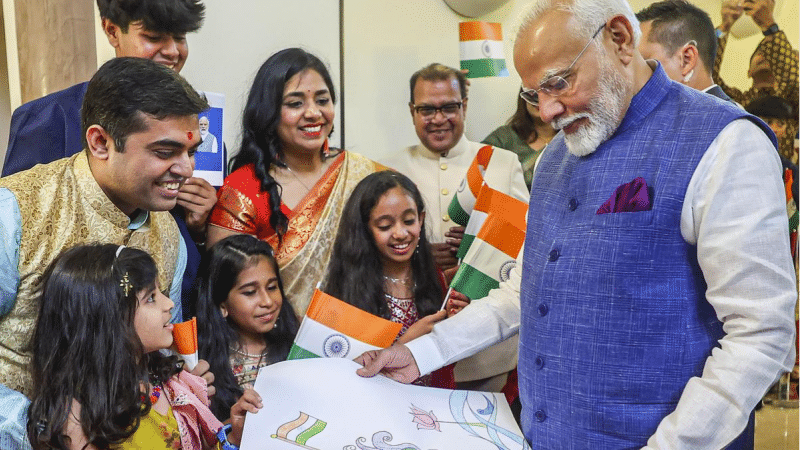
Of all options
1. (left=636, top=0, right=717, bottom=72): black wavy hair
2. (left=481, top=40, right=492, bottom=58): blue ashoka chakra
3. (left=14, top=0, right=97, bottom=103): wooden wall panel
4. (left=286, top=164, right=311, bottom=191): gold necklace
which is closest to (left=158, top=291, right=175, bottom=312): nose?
(left=286, top=164, right=311, bottom=191): gold necklace

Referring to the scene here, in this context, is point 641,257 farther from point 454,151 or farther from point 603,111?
point 454,151

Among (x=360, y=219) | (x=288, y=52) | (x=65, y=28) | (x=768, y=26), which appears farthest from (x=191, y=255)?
(x=768, y=26)

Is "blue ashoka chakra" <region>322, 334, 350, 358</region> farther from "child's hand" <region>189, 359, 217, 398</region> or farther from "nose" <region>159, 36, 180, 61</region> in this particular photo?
"nose" <region>159, 36, 180, 61</region>

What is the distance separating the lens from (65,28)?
3293 mm

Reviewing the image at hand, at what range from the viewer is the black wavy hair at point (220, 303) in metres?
2.69

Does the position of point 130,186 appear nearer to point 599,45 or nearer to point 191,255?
point 191,255

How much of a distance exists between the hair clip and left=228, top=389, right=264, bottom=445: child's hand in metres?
0.36

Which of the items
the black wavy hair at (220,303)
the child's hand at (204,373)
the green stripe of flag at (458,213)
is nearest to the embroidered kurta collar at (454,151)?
the green stripe of flag at (458,213)

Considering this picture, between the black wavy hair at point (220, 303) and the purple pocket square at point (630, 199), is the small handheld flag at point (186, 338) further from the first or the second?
the purple pocket square at point (630, 199)

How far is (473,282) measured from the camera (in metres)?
2.57

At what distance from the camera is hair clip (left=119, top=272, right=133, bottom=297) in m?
1.98

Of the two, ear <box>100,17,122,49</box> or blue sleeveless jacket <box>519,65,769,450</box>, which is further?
ear <box>100,17,122,49</box>

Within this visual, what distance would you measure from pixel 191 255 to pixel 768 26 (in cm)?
327

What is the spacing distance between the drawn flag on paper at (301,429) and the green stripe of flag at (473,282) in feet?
2.48
